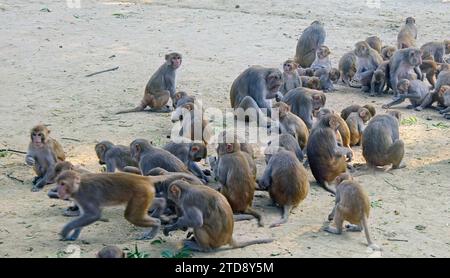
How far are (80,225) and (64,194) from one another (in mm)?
424

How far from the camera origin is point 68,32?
2106 cm

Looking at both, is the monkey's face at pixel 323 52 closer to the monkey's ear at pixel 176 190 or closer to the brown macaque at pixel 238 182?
the brown macaque at pixel 238 182

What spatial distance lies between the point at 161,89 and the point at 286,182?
5201 millimetres

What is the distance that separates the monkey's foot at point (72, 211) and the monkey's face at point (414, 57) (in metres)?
8.22

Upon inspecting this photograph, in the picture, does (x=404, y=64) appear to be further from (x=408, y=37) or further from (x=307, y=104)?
(x=408, y=37)

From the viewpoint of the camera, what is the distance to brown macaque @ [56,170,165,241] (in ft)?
28.1

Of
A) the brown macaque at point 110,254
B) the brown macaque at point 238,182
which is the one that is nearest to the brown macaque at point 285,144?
the brown macaque at point 238,182

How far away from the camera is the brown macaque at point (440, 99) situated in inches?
562

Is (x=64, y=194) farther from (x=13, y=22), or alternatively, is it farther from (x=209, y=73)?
(x=13, y=22)

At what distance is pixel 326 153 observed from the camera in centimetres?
1083

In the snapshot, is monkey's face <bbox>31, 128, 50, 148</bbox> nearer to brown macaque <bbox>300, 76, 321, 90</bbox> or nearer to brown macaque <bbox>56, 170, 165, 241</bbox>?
brown macaque <bbox>56, 170, 165, 241</bbox>

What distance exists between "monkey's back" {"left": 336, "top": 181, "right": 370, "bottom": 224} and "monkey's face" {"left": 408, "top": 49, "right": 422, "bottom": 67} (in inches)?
269

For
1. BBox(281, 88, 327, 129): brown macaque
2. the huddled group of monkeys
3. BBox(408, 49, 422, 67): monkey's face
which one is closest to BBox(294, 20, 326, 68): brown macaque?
the huddled group of monkeys
